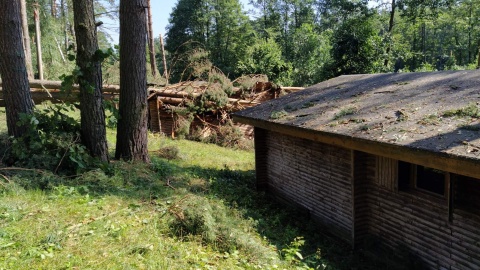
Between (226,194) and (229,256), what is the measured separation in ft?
10.8

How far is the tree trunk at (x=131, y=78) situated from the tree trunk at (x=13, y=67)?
1.85 metres

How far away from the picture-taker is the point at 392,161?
559cm

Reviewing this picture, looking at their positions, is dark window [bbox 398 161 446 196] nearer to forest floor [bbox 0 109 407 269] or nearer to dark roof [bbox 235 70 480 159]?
dark roof [bbox 235 70 480 159]

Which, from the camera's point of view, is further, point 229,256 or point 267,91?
point 267,91

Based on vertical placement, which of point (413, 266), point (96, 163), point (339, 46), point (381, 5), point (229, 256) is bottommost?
point (413, 266)

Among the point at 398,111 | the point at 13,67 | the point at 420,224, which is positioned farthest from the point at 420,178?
the point at 13,67

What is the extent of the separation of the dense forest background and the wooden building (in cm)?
766

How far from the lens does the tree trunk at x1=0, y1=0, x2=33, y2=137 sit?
634 centimetres

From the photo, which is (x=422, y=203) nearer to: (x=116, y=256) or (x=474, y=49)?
(x=116, y=256)

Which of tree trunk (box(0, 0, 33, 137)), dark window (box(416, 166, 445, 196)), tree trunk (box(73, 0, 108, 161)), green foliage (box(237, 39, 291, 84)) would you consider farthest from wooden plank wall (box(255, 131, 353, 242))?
green foliage (box(237, 39, 291, 84))

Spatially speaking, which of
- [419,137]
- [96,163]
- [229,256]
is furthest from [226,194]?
[419,137]

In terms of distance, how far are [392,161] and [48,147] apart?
6046 millimetres

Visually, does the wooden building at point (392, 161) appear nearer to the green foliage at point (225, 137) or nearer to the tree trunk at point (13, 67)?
the tree trunk at point (13, 67)

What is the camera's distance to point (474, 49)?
43.4m
